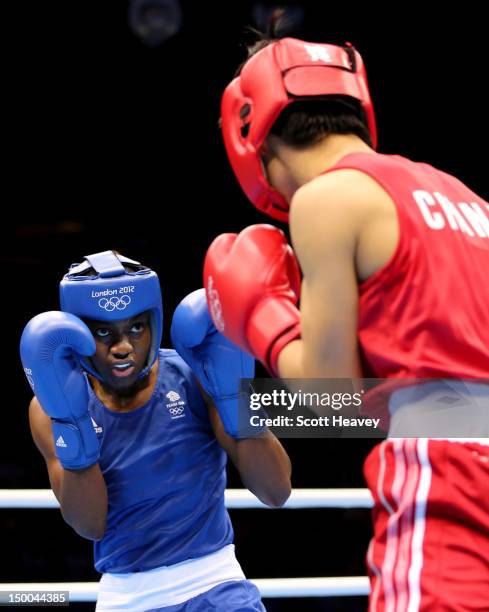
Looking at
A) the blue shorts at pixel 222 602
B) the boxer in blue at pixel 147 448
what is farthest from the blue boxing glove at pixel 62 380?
the blue shorts at pixel 222 602

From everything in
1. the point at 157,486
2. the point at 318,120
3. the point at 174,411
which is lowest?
the point at 157,486

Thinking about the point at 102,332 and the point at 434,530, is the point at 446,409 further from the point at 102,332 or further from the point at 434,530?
the point at 102,332

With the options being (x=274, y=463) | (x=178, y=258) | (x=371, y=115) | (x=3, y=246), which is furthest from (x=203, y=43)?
(x=371, y=115)

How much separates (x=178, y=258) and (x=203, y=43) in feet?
3.58

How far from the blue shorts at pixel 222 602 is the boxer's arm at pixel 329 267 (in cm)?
95

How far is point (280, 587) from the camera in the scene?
2.63 meters

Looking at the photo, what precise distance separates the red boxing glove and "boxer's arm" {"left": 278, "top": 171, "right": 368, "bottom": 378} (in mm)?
88

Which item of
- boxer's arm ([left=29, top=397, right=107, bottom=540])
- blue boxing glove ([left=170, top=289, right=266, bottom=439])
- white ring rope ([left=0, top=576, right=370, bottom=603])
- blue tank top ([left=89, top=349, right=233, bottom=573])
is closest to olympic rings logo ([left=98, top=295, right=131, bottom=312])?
blue boxing glove ([left=170, top=289, right=266, bottom=439])

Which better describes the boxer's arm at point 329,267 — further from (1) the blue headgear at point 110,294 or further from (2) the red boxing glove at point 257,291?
(1) the blue headgear at point 110,294

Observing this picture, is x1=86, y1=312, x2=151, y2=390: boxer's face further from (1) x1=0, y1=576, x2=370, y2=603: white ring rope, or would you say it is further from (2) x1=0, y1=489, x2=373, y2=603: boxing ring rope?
(1) x1=0, y1=576, x2=370, y2=603: white ring rope

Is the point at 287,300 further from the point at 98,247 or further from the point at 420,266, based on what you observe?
the point at 98,247

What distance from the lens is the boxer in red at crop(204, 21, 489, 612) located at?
53.1 inches

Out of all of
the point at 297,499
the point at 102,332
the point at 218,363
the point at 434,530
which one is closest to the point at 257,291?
the point at 434,530

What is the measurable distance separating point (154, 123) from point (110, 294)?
308 centimetres
